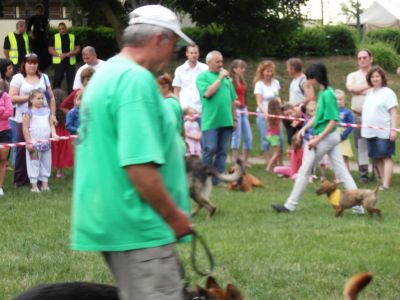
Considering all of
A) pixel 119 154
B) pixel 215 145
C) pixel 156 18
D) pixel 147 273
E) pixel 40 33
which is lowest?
pixel 215 145

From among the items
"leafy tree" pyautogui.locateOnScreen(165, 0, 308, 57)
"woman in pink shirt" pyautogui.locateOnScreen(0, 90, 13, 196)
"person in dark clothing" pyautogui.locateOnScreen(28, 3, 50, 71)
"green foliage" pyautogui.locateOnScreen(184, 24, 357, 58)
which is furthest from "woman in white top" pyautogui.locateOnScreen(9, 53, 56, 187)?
"green foliage" pyautogui.locateOnScreen(184, 24, 357, 58)

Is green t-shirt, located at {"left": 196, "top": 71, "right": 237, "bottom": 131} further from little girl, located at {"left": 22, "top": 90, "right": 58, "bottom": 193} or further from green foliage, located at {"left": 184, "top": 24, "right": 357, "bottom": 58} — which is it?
green foliage, located at {"left": 184, "top": 24, "right": 357, "bottom": 58}

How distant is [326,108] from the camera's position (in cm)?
989

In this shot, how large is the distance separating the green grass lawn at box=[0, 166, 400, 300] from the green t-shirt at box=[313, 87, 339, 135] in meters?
1.12

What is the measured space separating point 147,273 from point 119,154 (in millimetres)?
513

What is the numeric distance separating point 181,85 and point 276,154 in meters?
2.17

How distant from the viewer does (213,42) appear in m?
28.4

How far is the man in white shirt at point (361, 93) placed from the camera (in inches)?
529

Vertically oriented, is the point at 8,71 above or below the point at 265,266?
above

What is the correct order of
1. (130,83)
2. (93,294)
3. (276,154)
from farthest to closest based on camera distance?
(276,154) < (93,294) < (130,83)


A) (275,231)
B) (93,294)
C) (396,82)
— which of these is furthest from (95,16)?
(93,294)

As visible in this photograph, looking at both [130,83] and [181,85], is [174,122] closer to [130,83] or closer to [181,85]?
[130,83]

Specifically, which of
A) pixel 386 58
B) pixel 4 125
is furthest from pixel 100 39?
pixel 4 125

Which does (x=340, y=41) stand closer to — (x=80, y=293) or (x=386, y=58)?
(x=386, y=58)
